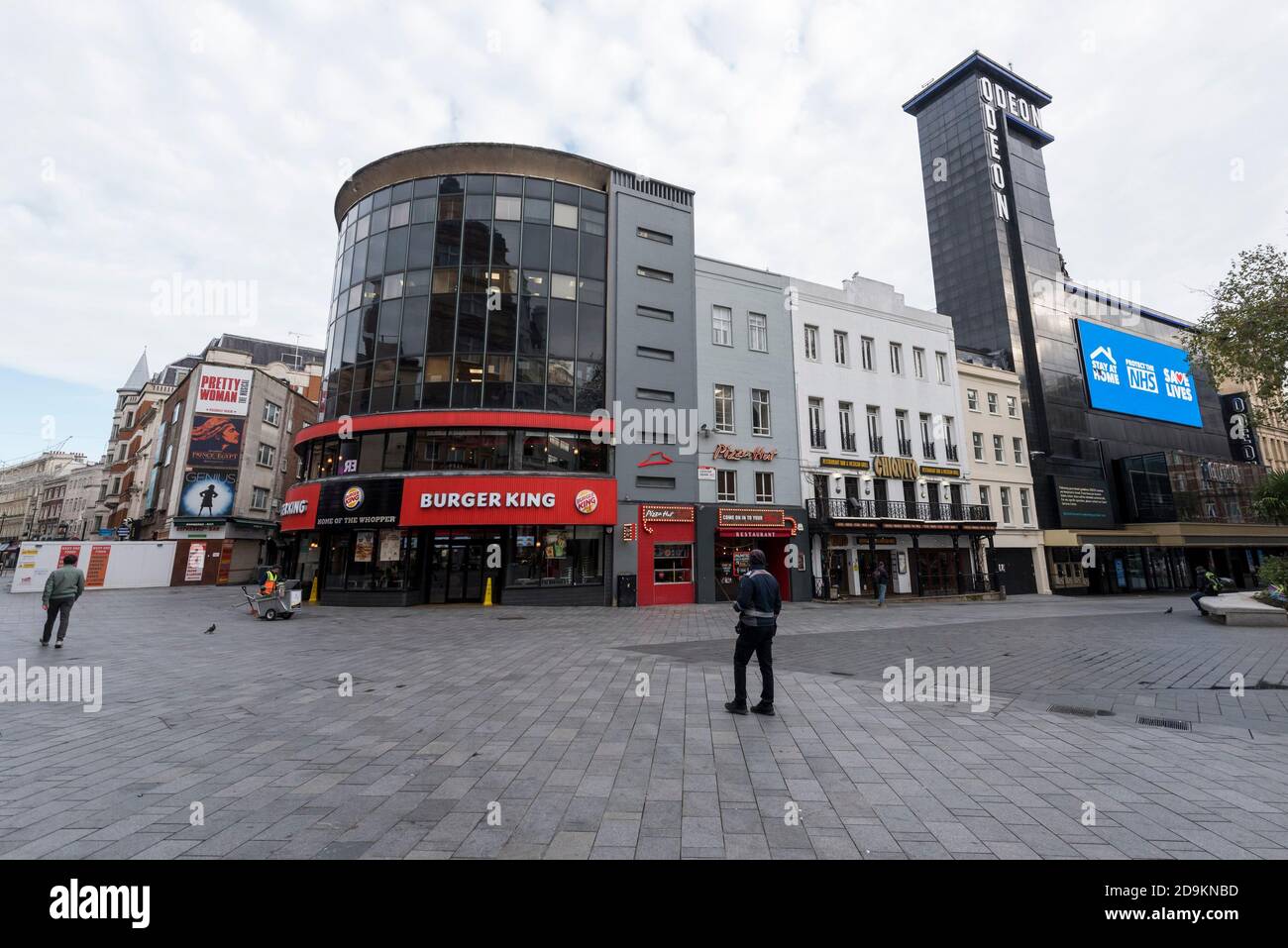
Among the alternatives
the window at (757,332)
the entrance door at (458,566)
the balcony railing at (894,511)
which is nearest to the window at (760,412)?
the window at (757,332)

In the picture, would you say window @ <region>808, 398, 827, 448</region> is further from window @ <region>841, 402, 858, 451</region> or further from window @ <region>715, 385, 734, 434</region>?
window @ <region>715, 385, 734, 434</region>

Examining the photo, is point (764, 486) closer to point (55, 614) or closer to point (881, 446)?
point (881, 446)

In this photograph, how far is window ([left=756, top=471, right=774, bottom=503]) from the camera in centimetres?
2552

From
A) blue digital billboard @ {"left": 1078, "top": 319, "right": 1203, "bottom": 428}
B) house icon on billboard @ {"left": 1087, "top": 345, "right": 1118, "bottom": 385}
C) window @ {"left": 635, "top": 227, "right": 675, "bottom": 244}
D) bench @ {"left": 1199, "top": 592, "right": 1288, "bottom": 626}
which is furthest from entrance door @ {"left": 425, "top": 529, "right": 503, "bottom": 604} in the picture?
house icon on billboard @ {"left": 1087, "top": 345, "right": 1118, "bottom": 385}

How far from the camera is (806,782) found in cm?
457

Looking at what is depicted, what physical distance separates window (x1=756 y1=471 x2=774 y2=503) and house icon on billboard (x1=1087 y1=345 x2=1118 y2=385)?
3069 centimetres

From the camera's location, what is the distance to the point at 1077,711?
22.6 feet

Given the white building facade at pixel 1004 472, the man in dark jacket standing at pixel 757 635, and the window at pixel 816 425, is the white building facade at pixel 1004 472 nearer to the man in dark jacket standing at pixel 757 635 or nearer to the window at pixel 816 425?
the window at pixel 816 425

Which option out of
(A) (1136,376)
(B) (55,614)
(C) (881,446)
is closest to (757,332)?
(C) (881,446)

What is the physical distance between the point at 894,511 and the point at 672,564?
12.9m
